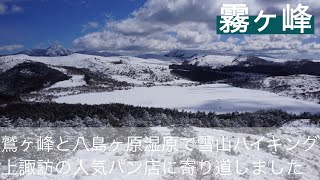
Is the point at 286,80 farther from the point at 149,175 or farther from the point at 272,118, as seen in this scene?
the point at 149,175

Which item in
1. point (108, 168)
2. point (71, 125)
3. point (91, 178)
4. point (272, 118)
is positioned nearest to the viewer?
point (91, 178)

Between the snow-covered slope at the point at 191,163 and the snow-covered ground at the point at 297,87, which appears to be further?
the snow-covered ground at the point at 297,87

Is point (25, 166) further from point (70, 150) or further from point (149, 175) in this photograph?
point (149, 175)

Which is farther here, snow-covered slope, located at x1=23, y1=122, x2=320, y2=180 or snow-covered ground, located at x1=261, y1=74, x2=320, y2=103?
snow-covered ground, located at x1=261, y1=74, x2=320, y2=103

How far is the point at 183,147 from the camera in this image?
76.2 feet

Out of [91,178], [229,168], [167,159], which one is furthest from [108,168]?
[229,168]

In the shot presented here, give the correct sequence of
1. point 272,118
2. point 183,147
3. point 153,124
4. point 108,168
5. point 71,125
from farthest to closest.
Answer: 1. point 272,118
2. point 153,124
3. point 71,125
4. point 183,147
5. point 108,168

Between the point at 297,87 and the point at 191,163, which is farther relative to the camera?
the point at 297,87

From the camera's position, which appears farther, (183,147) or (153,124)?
(153,124)

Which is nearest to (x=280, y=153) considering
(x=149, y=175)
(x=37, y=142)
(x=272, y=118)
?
(x=149, y=175)

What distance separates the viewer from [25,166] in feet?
58.9

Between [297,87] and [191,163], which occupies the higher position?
[191,163]

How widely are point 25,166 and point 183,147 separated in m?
9.20

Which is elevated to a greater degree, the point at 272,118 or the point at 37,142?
the point at 37,142
